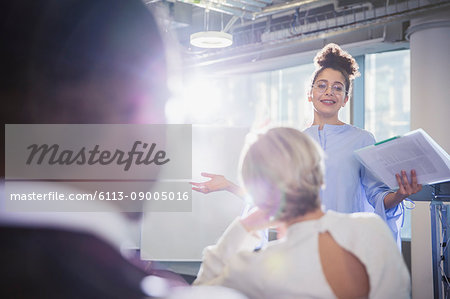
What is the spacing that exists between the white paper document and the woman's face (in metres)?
0.29

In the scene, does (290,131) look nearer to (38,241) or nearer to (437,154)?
(38,241)

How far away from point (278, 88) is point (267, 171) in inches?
209

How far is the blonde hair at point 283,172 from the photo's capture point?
105 centimetres

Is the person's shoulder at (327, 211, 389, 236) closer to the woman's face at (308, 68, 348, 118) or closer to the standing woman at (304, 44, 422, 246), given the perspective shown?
the standing woman at (304, 44, 422, 246)

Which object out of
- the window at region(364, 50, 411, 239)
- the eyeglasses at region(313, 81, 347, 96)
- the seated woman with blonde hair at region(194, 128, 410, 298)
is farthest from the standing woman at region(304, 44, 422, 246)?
the window at region(364, 50, 411, 239)

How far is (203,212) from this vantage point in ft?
13.5

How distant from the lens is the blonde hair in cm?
105

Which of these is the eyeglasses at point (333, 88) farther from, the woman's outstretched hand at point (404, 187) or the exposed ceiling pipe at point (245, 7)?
the exposed ceiling pipe at point (245, 7)

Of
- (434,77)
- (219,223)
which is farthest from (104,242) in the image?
(434,77)

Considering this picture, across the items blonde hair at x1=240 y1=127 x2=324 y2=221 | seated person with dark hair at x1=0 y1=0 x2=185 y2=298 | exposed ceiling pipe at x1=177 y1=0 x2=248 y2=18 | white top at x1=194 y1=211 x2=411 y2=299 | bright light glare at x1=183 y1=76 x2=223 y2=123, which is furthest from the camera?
bright light glare at x1=183 y1=76 x2=223 y2=123

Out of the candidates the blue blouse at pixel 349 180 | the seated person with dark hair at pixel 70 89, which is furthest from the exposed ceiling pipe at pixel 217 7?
the seated person with dark hair at pixel 70 89

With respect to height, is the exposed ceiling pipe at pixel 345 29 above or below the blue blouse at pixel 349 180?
above

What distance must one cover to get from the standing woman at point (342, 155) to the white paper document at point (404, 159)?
4cm

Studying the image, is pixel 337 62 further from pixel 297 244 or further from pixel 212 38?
pixel 212 38
